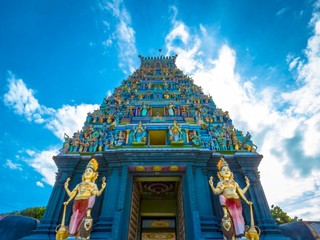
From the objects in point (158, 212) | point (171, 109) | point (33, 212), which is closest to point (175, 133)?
point (171, 109)

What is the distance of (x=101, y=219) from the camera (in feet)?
29.0

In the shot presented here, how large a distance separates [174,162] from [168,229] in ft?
23.8

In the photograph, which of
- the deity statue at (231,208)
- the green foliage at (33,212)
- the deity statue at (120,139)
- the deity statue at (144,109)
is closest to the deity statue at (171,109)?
the deity statue at (144,109)

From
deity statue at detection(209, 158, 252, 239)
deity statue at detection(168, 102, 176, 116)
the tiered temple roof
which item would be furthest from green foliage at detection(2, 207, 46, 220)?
deity statue at detection(209, 158, 252, 239)

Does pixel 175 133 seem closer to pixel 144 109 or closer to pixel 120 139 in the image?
pixel 120 139

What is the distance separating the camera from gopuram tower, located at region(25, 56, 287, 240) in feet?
29.5

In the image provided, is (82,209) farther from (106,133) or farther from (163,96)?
(163,96)

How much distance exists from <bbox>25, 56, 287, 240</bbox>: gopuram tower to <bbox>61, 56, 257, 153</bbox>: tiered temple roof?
0.06m

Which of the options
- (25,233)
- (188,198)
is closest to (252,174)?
(188,198)

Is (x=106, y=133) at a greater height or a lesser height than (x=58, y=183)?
greater

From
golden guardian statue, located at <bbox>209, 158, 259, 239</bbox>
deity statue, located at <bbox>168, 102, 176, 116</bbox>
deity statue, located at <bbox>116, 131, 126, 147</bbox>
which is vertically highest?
deity statue, located at <bbox>168, 102, 176, 116</bbox>

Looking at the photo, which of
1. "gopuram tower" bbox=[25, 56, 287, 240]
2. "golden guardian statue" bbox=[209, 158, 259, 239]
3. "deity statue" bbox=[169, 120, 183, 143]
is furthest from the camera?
"deity statue" bbox=[169, 120, 183, 143]

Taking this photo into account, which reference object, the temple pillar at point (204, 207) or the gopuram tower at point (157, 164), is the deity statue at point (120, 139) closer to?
the gopuram tower at point (157, 164)

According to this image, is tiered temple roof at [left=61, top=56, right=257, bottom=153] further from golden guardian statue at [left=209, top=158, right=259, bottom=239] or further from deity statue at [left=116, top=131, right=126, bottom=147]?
golden guardian statue at [left=209, top=158, right=259, bottom=239]
